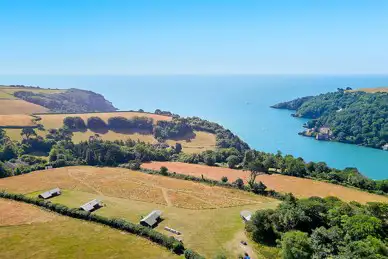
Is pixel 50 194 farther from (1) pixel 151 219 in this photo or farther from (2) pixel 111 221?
(1) pixel 151 219

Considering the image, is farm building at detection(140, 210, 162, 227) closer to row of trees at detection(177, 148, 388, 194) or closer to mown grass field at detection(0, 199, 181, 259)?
mown grass field at detection(0, 199, 181, 259)

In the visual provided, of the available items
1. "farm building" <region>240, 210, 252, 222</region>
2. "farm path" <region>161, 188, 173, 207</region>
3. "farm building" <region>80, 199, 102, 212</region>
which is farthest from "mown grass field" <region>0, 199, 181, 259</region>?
"farm building" <region>240, 210, 252, 222</region>

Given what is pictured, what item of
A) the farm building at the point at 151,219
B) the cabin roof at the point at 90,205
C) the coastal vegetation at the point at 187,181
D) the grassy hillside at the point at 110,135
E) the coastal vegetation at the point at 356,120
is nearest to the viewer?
the coastal vegetation at the point at 187,181

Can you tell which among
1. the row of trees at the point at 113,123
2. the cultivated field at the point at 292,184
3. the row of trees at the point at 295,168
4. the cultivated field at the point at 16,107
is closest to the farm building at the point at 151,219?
the row of trees at the point at 295,168

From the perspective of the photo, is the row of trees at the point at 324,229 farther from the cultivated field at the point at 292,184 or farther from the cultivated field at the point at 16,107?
the cultivated field at the point at 16,107

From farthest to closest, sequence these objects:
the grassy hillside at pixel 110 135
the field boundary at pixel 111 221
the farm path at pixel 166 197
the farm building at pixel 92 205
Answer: the grassy hillside at pixel 110 135, the farm path at pixel 166 197, the farm building at pixel 92 205, the field boundary at pixel 111 221
